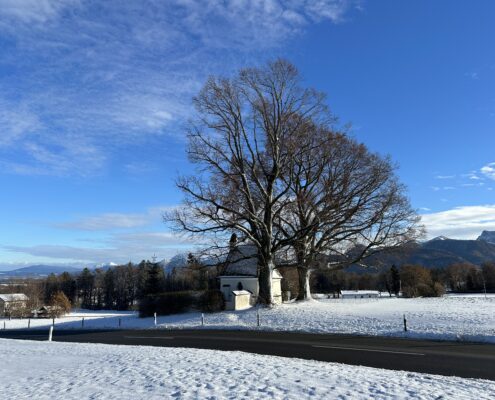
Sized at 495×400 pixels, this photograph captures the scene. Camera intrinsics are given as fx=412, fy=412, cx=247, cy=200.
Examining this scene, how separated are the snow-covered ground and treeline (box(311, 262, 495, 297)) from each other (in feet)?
218

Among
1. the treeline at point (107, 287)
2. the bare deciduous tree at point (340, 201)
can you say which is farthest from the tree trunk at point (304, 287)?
the treeline at point (107, 287)

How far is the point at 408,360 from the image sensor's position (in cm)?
1266

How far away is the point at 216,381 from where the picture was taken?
9.24 meters

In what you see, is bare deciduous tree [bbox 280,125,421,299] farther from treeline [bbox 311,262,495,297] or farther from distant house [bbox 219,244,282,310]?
treeline [bbox 311,262,495,297]

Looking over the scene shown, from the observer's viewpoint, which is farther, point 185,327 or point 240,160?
point 240,160

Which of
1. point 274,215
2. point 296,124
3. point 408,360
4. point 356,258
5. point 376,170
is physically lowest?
point 408,360

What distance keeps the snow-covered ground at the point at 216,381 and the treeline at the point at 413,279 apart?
218ft

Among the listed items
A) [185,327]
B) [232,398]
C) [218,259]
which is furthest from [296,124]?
[232,398]

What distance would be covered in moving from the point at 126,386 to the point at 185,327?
1875 cm

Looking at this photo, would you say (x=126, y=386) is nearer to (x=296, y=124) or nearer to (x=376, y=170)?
(x=296, y=124)

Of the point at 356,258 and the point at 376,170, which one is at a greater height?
the point at 376,170

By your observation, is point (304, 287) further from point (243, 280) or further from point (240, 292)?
point (243, 280)

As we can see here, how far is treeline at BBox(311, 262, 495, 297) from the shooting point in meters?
94.9

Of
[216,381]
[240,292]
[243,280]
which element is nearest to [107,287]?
[243,280]
